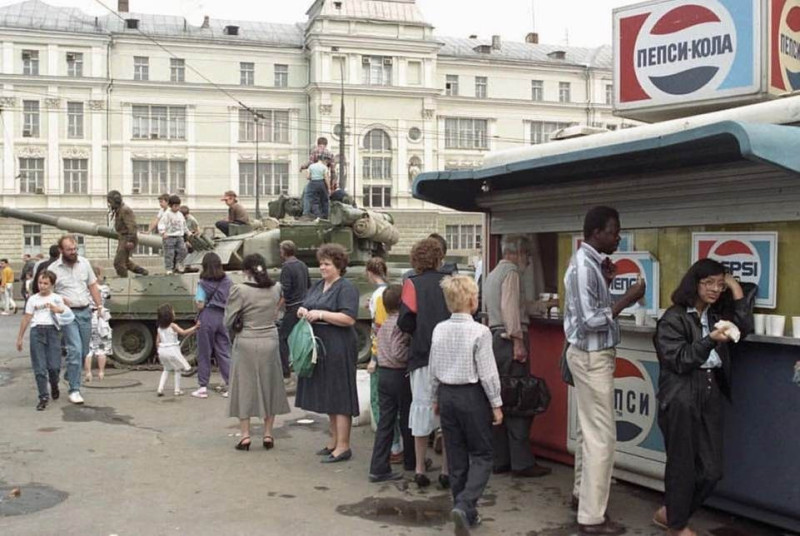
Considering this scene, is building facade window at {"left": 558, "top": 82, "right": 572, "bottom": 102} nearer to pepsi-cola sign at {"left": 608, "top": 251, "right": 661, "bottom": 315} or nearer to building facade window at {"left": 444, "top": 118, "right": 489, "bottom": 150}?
building facade window at {"left": 444, "top": 118, "right": 489, "bottom": 150}

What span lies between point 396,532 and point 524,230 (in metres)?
2.80

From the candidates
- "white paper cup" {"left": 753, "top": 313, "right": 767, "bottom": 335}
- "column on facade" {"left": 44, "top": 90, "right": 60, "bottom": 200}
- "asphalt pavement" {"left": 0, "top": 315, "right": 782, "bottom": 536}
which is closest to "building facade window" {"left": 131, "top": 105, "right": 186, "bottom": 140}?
"column on facade" {"left": 44, "top": 90, "right": 60, "bottom": 200}

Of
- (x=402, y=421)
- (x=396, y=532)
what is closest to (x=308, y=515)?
(x=396, y=532)

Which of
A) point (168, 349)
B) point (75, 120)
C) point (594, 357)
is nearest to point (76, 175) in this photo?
point (75, 120)

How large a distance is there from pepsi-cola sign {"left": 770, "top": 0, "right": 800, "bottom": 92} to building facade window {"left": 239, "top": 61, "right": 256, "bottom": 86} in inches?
1996

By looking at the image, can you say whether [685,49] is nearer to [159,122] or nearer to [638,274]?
[638,274]

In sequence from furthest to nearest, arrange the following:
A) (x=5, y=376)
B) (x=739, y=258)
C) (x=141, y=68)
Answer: (x=141, y=68), (x=5, y=376), (x=739, y=258)

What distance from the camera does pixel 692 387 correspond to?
507 cm

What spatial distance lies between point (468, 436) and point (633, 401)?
145cm

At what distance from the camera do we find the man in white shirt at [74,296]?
10008 mm

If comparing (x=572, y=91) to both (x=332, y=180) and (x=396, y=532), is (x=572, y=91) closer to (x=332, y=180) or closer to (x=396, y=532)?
(x=332, y=180)

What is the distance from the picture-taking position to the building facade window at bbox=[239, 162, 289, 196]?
54.6m

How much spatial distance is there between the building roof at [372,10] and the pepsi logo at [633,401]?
50.0 meters

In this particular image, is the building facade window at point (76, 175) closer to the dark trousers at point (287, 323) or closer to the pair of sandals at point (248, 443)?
the dark trousers at point (287, 323)
